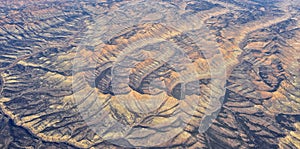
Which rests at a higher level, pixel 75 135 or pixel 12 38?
pixel 75 135

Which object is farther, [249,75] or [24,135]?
[249,75]

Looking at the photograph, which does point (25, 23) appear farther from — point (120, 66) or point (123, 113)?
point (123, 113)

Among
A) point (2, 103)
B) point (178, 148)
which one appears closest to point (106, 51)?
point (2, 103)

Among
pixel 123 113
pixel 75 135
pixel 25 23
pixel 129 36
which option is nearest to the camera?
pixel 75 135

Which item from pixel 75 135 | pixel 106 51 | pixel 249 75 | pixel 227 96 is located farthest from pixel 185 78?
pixel 75 135

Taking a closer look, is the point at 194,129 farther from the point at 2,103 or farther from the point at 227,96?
the point at 2,103

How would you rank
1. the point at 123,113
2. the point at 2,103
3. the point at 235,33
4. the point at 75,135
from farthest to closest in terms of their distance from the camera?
1. the point at 235,33
2. the point at 2,103
3. the point at 123,113
4. the point at 75,135
